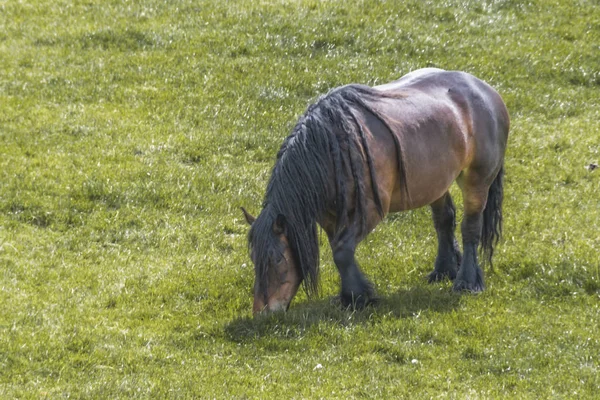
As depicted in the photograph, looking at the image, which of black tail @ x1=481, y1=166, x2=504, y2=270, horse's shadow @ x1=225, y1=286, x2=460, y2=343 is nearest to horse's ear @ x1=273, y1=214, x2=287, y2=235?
horse's shadow @ x1=225, y1=286, x2=460, y2=343

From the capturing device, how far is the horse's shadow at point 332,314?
29.0 feet

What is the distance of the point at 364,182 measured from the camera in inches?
365

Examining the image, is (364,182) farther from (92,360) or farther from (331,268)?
(92,360)

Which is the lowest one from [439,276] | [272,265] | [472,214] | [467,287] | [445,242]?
[439,276]

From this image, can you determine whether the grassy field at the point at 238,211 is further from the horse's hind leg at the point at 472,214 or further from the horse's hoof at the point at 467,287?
the horse's hind leg at the point at 472,214

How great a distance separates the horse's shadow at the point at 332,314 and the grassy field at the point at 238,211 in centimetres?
3

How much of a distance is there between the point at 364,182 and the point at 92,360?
300 centimetres

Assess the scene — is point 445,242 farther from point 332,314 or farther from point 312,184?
point 312,184

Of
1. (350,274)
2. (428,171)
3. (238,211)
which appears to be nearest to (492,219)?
(428,171)

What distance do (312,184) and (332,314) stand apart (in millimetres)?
1285

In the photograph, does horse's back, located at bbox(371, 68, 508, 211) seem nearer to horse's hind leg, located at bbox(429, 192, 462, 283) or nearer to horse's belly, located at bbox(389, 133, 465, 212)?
horse's belly, located at bbox(389, 133, 465, 212)

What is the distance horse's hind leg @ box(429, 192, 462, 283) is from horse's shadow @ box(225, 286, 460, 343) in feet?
1.97

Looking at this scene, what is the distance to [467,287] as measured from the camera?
10.3 m

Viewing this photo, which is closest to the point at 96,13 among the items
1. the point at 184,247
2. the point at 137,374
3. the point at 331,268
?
the point at 184,247
